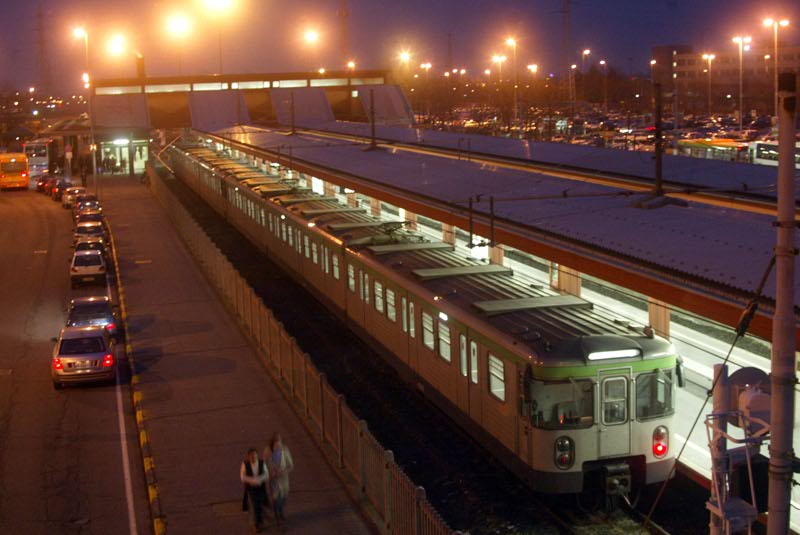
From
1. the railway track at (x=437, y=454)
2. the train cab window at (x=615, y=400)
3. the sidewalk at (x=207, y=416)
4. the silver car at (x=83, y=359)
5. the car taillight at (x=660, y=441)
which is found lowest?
the railway track at (x=437, y=454)

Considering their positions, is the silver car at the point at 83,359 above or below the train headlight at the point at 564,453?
below

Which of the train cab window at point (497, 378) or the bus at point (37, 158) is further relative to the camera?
the bus at point (37, 158)

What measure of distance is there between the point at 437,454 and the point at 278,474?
12.1 ft

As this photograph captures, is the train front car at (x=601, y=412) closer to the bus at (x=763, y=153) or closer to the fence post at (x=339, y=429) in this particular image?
the fence post at (x=339, y=429)

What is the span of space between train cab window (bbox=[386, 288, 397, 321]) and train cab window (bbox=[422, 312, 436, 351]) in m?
1.72

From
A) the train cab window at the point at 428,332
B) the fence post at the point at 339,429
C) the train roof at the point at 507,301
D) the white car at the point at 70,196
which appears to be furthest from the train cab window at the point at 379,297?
the white car at the point at 70,196

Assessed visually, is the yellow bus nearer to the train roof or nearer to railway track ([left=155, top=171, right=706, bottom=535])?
railway track ([left=155, top=171, right=706, bottom=535])

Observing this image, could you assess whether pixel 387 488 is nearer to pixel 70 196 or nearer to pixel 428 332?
pixel 428 332

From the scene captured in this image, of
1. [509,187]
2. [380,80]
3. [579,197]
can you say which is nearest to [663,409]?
[579,197]

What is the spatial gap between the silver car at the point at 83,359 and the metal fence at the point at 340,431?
3.05m

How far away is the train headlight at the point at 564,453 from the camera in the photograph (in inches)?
468

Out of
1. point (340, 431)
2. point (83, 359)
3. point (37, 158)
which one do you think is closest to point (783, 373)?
point (340, 431)

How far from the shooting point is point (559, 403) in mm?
11891

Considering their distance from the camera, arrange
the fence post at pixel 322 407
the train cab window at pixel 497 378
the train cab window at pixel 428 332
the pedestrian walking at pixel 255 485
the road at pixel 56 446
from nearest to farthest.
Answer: the pedestrian walking at pixel 255 485 < the train cab window at pixel 497 378 < the road at pixel 56 446 < the fence post at pixel 322 407 < the train cab window at pixel 428 332
